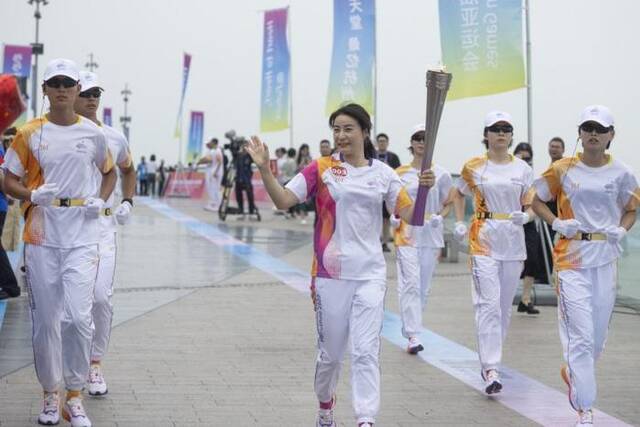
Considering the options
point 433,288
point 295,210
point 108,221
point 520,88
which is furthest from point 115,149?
point 295,210

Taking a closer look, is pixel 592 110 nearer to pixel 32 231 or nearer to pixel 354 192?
pixel 354 192

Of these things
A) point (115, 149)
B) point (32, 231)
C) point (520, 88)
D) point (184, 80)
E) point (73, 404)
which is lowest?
point (73, 404)

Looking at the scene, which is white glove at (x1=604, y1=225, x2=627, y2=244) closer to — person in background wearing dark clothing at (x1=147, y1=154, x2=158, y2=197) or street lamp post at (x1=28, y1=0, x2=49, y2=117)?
street lamp post at (x1=28, y1=0, x2=49, y2=117)

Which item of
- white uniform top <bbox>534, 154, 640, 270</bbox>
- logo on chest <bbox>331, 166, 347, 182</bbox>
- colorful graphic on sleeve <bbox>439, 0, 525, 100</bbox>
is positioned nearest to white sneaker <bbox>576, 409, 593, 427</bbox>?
white uniform top <bbox>534, 154, 640, 270</bbox>

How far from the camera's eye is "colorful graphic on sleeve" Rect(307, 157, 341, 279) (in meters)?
6.05

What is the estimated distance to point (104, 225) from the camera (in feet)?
24.4

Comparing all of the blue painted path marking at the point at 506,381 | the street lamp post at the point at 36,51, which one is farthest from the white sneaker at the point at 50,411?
the street lamp post at the point at 36,51

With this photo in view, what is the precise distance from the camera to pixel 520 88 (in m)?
16.4

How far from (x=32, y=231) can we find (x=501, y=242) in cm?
344

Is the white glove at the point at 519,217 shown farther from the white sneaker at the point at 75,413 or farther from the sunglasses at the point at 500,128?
the white sneaker at the point at 75,413

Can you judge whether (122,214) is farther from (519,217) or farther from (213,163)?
(213,163)

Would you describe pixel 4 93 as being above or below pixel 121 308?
above

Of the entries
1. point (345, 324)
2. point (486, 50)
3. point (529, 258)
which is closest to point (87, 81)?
point (345, 324)

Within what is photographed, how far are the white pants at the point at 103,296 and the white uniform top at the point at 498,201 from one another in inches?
103
